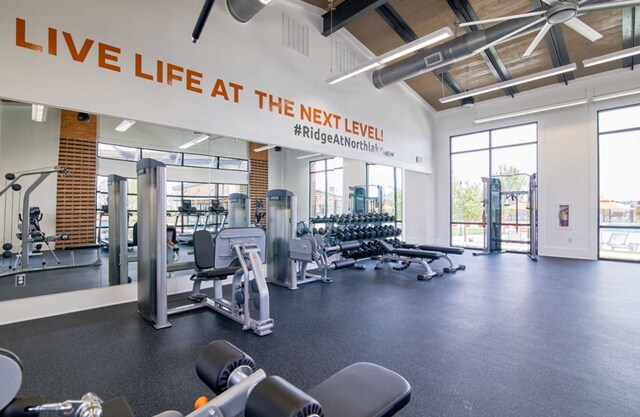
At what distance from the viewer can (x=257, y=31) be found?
200 inches

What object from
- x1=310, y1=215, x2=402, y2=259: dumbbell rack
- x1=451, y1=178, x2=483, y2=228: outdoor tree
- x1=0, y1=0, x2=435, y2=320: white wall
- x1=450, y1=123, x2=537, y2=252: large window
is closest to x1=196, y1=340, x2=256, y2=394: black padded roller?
x1=0, y1=0, x2=435, y2=320: white wall

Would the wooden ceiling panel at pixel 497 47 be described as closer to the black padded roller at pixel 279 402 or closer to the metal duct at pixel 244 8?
the metal duct at pixel 244 8

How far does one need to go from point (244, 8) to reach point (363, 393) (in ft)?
16.8

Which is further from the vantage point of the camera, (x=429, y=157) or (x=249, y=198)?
(x=429, y=157)

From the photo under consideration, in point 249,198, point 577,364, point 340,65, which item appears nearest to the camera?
point 577,364

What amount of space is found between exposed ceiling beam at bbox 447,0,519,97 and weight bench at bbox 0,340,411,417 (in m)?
6.19

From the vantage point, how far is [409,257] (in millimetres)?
5742

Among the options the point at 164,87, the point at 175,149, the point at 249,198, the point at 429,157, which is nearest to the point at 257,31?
the point at 164,87

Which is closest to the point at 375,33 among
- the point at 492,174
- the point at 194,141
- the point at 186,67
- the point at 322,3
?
the point at 322,3

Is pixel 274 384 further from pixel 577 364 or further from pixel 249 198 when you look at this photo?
pixel 249 198

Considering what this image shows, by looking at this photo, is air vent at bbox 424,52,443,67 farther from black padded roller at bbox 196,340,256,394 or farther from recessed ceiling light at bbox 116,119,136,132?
black padded roller at bbox 196,340,256,394

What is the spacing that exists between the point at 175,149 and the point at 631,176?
8.93 m

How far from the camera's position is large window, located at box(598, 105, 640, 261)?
21.5 feet

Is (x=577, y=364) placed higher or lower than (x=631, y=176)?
lower
